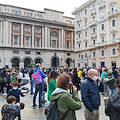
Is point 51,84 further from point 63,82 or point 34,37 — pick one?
point 34,37

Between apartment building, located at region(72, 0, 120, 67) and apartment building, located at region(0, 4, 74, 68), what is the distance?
4.67m

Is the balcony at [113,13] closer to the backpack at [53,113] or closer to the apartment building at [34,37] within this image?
the apartment building at [34,37]

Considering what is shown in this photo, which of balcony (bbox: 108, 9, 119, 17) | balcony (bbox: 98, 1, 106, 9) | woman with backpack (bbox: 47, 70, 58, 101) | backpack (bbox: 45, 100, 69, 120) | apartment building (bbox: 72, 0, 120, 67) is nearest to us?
backpack (bbox: 45, 100, 69, 120)

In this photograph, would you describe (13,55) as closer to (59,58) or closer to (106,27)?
(59,58)

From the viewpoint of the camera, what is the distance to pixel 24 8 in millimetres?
39656

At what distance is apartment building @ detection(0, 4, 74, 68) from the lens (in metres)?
35.4

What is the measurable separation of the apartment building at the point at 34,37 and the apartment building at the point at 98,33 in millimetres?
4673

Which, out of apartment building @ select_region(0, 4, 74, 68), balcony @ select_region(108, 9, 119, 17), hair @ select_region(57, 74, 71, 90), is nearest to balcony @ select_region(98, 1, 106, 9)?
balcony @ select_region(108, 9, 119, 17)

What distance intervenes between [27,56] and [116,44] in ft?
75.9

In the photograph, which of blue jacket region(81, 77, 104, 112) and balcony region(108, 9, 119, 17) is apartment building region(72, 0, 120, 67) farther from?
blue jacket region(81, 77, 104, 112)

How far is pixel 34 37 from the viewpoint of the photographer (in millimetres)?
39656

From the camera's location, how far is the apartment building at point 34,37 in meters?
35.4

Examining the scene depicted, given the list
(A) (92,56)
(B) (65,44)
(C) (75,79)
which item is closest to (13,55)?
(B) (65,44)

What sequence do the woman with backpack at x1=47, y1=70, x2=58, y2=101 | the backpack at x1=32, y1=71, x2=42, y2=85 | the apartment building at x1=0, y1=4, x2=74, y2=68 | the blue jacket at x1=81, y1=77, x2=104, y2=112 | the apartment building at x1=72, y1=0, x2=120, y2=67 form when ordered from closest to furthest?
the blue jacket at x1=81, y1=77, x2=104, y2=112 → the woman with backpack at x1=47, y1=70, x2=58, y2=101 → the backpack at x1=32, y1=71, x2=42, y2=85 → the apartment building at x1=72, y1=0, x2=120, y2=67 → the apartment building at x1=0, y1=4, x2=74, y2=68
